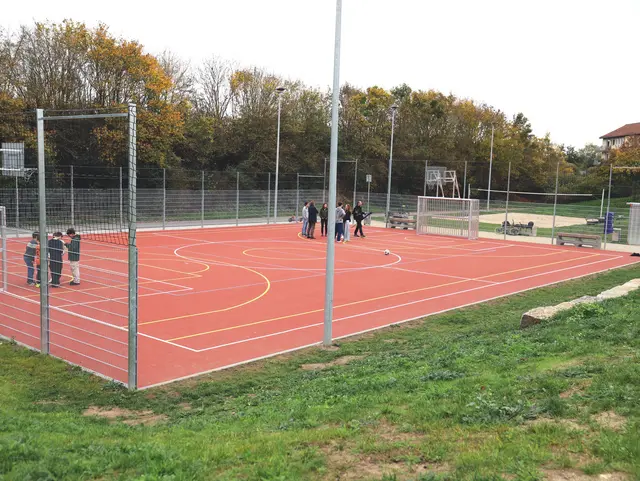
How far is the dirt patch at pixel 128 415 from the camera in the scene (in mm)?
7672

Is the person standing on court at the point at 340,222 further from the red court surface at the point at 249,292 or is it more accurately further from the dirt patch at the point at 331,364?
the dirt patch at the point at 331,364

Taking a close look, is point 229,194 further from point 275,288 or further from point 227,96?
point 275,288

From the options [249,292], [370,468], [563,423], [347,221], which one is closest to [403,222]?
[347,221]

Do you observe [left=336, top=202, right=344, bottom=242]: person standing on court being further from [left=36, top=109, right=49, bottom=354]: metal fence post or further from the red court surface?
[left=36, top=109, right=49, bottom=354]: metal fence post

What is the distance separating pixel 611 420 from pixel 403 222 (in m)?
33.3

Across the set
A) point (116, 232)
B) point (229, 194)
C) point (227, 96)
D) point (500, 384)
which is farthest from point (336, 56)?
point (227, 96)

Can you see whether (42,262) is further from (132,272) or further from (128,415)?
(128,415)

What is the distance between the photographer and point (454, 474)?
449 centimetres

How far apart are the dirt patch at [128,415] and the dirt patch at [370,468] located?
334 cm

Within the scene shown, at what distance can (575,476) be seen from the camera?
4.39 metres

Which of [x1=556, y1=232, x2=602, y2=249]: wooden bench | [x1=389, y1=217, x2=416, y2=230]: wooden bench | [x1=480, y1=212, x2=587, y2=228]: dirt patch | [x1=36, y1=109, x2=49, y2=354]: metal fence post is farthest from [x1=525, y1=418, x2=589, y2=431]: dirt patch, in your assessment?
[x1=480, y1=212, x2=587, y2=228]: dirt patch

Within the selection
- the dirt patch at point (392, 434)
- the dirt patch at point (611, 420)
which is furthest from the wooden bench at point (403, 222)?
the dirt patch at point (611, 420)

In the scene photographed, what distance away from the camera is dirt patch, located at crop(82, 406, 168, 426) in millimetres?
7672

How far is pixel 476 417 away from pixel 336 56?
7678 mm
